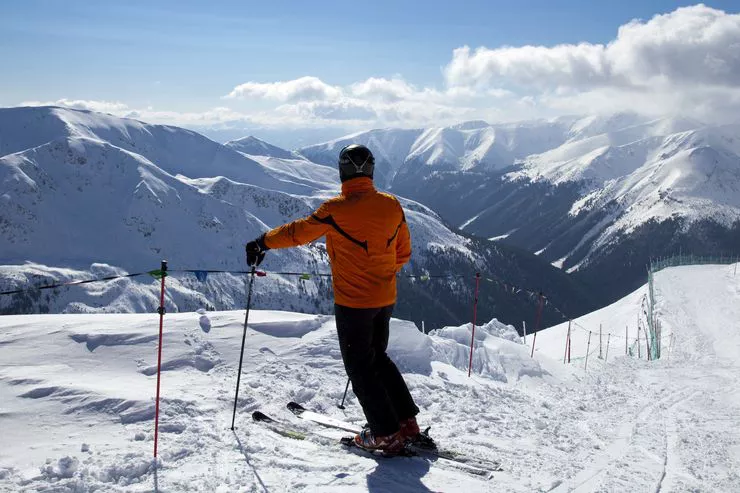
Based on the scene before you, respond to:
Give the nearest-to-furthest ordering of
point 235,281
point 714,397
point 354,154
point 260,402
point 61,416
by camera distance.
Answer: point 354,154
point 61,416
point 260,402
point 714,397
point 235,281

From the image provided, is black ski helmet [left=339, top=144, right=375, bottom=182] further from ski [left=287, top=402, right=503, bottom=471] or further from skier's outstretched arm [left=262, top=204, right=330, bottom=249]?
ski [left=287, top=402, right=503, bottom=471]

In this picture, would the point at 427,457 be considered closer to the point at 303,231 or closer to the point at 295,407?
the point at 295,407

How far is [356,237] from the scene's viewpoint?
19.2 ft

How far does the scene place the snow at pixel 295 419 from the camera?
18.7 feet

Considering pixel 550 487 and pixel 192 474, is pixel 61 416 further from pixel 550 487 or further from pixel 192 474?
pixel 550 487

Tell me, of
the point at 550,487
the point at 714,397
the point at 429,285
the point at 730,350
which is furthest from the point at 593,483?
the point at 429,285

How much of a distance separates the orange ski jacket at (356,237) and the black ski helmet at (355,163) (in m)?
0.08

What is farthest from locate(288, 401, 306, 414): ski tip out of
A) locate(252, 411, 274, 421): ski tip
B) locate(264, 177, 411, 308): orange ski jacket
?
locate(264, 177, 411, 308): orange ski jacket

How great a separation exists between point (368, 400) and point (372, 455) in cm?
68

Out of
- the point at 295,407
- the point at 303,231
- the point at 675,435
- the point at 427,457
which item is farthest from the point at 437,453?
the point at 675,435

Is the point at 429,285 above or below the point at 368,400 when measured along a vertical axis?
below

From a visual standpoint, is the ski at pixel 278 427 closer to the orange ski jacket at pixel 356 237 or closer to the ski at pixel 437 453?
the ski at pixel 437 453

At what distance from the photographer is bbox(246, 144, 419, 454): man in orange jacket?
19.2 ft

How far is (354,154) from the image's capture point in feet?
20.0
